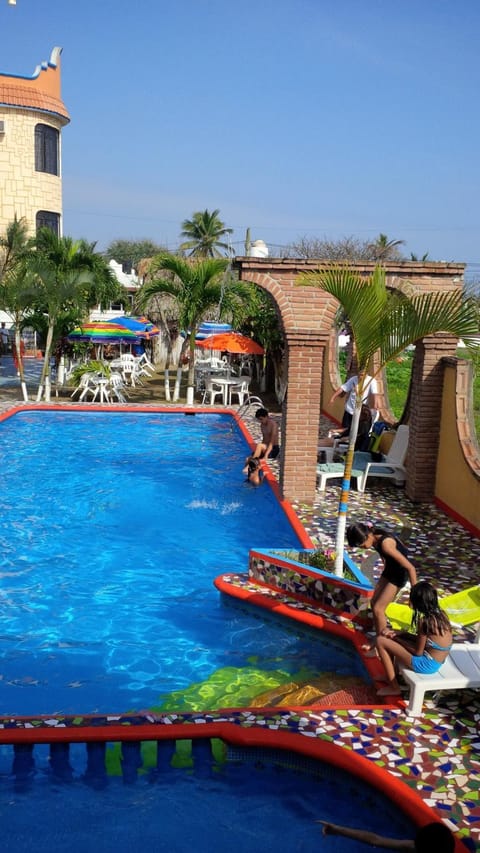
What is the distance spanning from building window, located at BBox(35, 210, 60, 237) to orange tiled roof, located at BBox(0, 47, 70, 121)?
4.82 meters

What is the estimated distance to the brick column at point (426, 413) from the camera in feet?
34.8

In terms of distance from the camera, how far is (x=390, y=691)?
5.63m

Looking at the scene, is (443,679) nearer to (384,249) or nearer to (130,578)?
(130,578)

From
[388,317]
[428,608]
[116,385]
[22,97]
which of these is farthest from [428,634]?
[22,97]

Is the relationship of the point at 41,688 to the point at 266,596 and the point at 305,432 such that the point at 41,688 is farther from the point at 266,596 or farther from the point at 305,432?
the point at 305,432

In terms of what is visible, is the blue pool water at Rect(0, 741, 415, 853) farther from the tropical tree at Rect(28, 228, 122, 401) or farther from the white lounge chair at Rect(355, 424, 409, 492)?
the tropical tree at Rect(28, 228, 122, 401)

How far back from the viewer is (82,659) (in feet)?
22.7

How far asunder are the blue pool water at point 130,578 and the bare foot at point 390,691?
91cm

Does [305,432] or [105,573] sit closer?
[105,573]

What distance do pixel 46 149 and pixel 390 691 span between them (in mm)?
36311

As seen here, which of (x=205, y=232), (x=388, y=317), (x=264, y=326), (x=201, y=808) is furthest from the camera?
(x=205, y=232)

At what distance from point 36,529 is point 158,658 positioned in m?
3.93

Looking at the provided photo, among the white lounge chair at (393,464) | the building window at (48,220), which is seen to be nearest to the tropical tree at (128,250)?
the building window at (48,220)

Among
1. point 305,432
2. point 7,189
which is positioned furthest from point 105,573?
point 7,189
